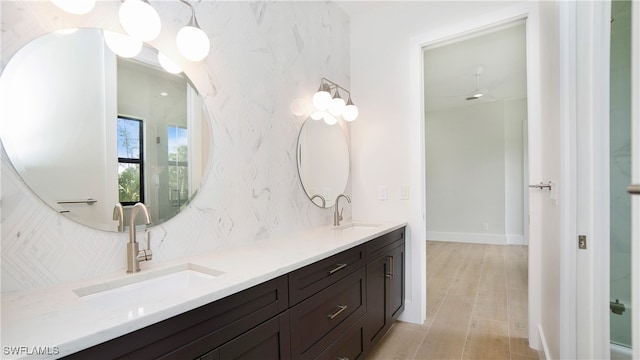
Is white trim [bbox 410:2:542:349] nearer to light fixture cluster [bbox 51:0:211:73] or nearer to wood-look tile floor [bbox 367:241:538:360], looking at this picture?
wood-look tile floor [bbox 367:241:538:360]

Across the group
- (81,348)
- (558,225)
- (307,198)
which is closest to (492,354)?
(558,225)

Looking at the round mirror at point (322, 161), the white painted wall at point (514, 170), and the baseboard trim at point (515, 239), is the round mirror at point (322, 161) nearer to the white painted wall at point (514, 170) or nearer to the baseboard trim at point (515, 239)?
the white painted wall at point (514, 170)

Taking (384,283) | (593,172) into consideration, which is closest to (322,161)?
(384,283)

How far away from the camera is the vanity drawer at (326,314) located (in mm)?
1246

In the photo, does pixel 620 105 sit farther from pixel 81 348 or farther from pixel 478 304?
pixel 478 304

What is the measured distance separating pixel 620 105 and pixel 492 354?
1.75m

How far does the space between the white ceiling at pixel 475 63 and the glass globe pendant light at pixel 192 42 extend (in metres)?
1.72

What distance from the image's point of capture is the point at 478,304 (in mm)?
2791

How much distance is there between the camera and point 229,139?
1.61 metres

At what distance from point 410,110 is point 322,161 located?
0.89 meters

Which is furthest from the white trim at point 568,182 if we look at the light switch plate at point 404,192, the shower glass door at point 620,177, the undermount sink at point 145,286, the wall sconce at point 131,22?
the wall sconce at point 131,22

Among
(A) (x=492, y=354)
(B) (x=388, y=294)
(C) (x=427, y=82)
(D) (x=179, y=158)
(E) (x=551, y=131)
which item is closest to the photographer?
(D) (x=179, y=158)

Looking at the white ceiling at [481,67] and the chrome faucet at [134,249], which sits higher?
the white ceiling at [481,67]

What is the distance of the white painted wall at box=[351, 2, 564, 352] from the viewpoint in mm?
2037
